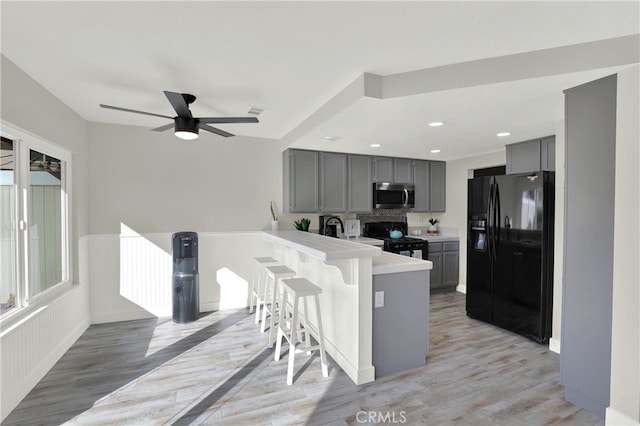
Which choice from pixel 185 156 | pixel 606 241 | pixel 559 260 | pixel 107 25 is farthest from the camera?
pixel 185 156

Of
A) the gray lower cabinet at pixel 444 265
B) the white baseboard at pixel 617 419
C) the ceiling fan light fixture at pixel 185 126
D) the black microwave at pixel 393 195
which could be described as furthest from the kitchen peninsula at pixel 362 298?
the gray lower cabinet at pixel 444 265

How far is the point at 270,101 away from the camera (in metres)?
2.94

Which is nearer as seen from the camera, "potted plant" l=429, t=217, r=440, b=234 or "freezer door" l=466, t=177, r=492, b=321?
"freezer door" l=466, t=177, r=492, b=321

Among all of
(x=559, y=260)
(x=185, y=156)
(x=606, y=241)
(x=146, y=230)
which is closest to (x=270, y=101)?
(x=185, y=156)

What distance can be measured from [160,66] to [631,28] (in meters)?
2.96

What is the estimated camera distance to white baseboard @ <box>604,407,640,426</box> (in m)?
1.80

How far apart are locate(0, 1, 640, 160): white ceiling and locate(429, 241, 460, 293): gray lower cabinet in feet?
7.87

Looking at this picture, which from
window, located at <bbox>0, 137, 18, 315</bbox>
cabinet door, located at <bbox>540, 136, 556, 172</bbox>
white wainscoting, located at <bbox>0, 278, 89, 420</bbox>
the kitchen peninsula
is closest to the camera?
white wainscoting, located at <bbox>0, 278, 89, 420</bbox>

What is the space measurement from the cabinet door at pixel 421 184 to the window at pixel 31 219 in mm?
4737

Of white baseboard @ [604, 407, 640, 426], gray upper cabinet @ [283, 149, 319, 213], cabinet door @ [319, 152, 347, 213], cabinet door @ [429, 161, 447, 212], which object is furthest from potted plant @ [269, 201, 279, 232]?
white baseboard @ [604, 407, 640, 426]

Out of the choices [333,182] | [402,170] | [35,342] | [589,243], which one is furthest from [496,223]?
[35,342]

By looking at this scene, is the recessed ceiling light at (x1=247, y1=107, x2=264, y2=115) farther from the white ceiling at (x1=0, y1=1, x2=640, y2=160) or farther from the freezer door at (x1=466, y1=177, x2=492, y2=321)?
the freezer door at (x1=466, y1=177, x2=492, y2=321)

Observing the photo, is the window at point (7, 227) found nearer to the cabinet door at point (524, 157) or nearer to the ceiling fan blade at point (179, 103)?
the ceiling fan blade at point (179, 103)

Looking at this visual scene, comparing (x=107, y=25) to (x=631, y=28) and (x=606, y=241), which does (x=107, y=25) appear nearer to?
(x=631, y=28)
